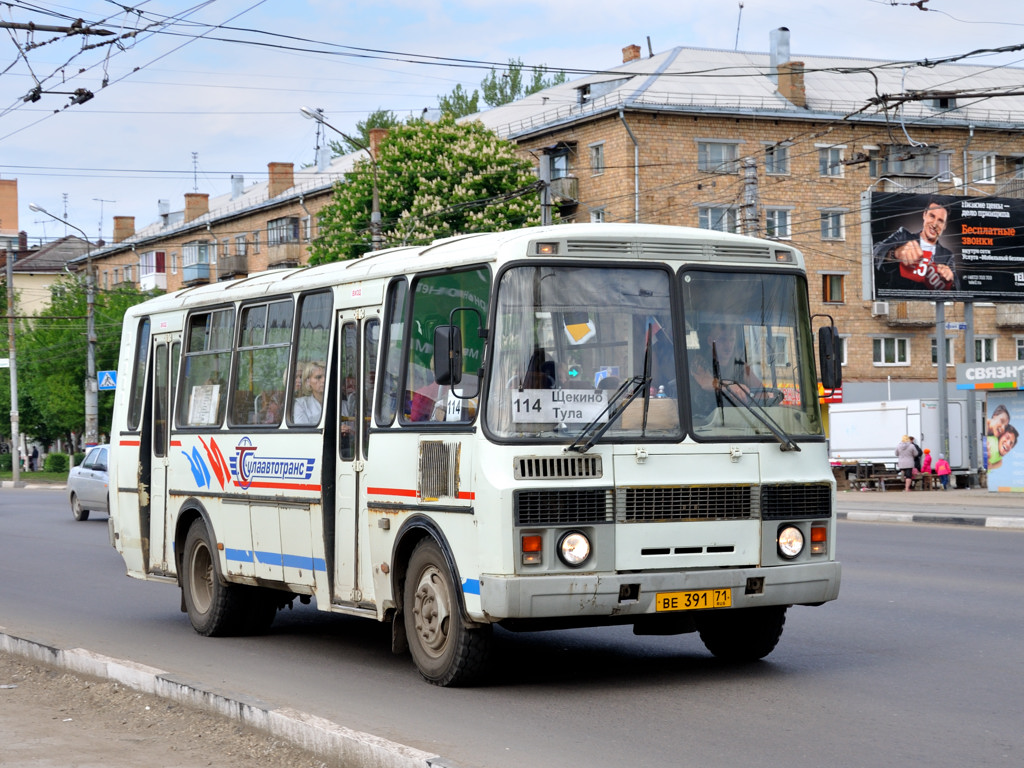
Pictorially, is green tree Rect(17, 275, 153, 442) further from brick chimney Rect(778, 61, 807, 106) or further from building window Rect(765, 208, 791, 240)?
brick chimney Rect(778, 61, 807, 106)

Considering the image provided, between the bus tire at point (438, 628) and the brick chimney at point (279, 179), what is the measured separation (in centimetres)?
7315

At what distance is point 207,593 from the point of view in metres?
12.5

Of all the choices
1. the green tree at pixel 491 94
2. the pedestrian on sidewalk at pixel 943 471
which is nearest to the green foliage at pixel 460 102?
the green tree at pixel 491 94

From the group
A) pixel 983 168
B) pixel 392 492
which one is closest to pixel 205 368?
pixel 392 492

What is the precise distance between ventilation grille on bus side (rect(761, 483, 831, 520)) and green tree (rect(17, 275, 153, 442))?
61.2 m

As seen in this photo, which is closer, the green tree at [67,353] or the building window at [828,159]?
the building window at [828,159]

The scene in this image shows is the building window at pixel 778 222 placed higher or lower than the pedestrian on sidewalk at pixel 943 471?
higher

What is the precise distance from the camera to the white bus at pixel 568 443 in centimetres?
851

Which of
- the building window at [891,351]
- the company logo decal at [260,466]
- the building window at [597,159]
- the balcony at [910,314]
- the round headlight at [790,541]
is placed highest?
the building window at [597,159]

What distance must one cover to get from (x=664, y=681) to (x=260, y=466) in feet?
12.4

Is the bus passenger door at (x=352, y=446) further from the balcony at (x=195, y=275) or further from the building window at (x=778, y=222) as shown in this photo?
the balcony at (x=195, y=275)

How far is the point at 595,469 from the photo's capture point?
28.0ft

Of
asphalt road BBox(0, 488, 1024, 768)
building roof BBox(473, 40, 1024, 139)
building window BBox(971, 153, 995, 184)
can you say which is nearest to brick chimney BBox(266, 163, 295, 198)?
building roof BBox(473, 40, 1024, 139)

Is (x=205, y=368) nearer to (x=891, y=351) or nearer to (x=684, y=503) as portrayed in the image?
(x=684, y=503)
